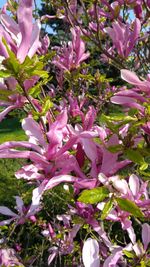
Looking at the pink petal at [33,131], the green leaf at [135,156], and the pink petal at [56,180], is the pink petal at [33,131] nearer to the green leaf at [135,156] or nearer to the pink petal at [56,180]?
the pink petal at [56,180]

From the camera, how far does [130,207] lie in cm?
106

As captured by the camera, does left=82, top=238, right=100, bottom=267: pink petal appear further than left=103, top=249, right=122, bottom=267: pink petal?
No

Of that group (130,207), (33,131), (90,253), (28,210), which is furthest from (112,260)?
(28,210)

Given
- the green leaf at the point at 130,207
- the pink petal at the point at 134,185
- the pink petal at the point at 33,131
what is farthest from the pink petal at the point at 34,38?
the pink petal at the point at 134,185

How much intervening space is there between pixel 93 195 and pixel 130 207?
97 millimetres

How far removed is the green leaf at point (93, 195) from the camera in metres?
1.05

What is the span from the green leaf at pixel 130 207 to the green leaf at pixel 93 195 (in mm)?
42

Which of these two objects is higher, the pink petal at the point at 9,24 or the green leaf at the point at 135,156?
the pink petal at the point at 9,24

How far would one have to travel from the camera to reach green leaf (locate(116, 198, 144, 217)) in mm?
1054

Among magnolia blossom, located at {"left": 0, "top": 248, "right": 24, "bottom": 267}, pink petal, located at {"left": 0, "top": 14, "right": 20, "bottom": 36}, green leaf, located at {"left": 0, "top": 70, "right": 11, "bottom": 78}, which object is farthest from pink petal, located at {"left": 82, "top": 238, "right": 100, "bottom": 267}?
magnolia blossom, located at {"left": 0, "top": 248, "right": 24, "bottom": 267}

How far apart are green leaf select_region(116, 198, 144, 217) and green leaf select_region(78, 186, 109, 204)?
0.04 m

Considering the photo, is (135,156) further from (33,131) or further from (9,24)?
(9,24)

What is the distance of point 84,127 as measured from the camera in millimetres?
1344

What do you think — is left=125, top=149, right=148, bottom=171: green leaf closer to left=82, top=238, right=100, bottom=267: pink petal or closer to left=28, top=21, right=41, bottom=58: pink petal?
left=82, top=238, right=100, bottom=267: pink petal
